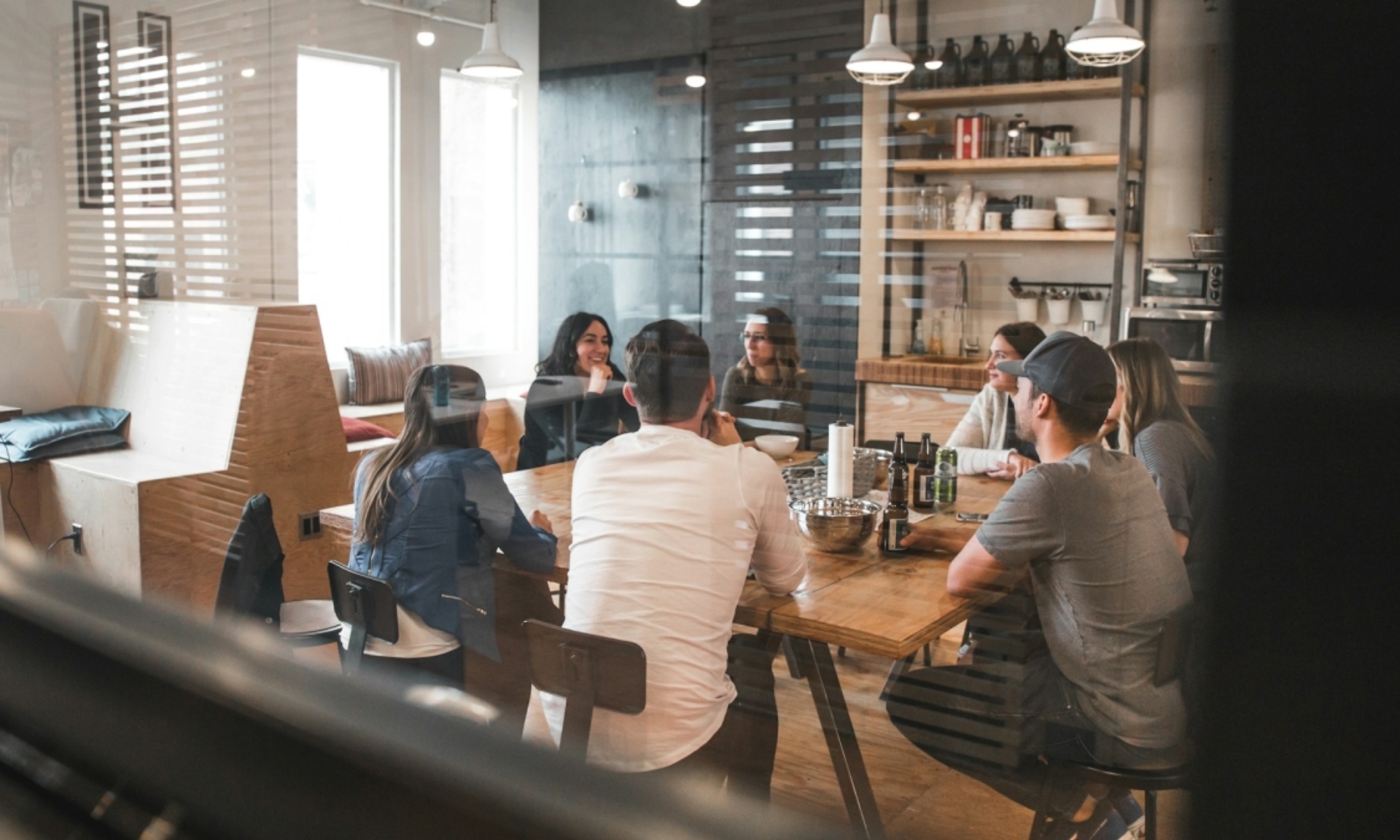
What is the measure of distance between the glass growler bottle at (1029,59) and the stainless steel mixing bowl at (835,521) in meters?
0.45

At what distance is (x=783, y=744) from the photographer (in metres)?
0.73

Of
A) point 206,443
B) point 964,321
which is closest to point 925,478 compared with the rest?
point 964,321

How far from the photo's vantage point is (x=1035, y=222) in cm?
86

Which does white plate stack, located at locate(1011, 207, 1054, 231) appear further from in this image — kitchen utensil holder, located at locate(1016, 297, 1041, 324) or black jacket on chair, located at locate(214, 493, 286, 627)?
black jacket on chair, located at locate(214, 493, 286, 627)

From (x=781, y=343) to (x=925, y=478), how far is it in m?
0.18

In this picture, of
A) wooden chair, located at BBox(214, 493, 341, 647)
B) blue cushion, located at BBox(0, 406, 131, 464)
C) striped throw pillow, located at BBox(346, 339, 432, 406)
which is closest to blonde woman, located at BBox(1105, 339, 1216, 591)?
wooden chair, located at BBox(214, 493, 341, 647)

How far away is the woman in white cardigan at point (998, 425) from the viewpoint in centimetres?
81

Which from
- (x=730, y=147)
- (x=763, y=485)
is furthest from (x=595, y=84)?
(x=763, y=485)

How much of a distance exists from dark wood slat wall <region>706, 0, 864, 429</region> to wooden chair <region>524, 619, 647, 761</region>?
31 centimetres

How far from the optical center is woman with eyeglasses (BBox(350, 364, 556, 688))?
3.76 feet

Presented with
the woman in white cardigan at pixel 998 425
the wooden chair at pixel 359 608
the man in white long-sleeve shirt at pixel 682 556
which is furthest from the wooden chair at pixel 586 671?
the woman in white cardigan at pixel 998 425

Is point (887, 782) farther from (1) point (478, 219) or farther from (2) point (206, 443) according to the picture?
(2) point (206, 443)

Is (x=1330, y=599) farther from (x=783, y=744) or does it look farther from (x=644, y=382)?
(x=644, y=382)

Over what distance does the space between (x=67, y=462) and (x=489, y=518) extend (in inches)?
20.8
